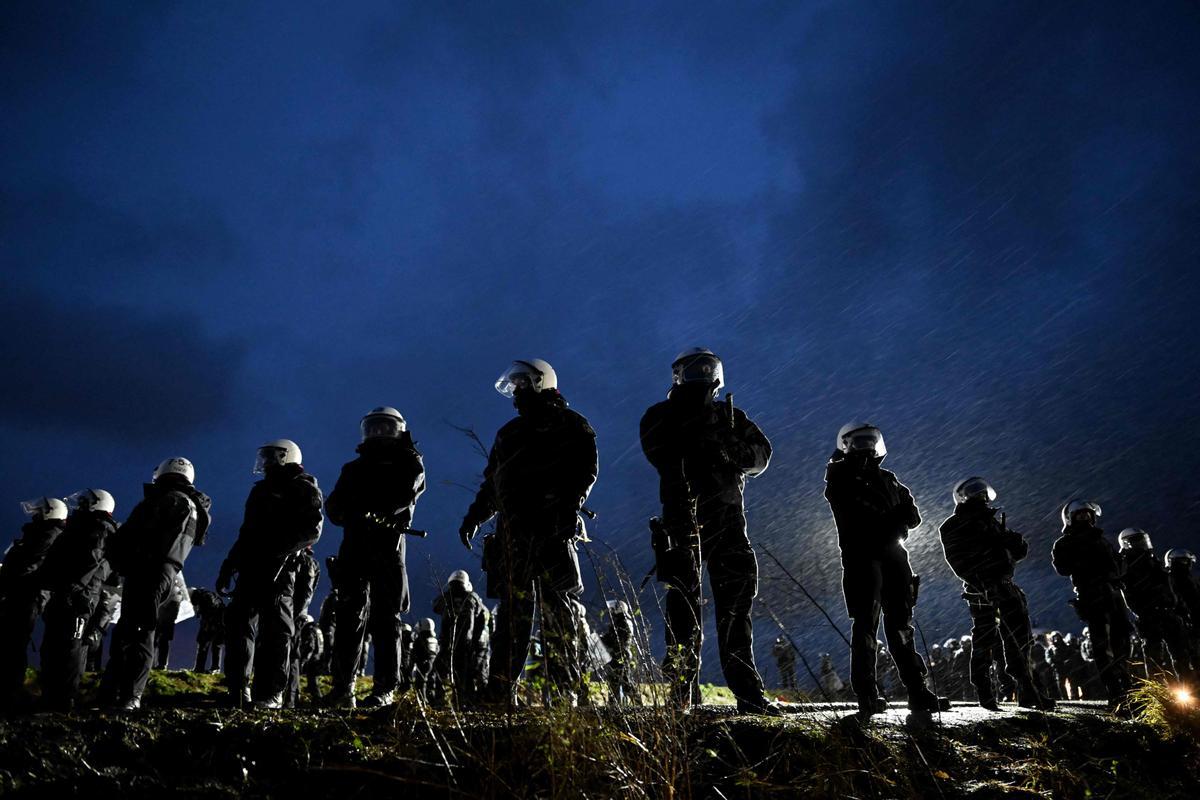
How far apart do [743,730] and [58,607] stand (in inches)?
259

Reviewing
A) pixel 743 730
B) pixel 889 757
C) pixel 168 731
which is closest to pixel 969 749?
pixel 889 757

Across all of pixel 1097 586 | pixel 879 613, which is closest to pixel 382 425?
pixel 879 613

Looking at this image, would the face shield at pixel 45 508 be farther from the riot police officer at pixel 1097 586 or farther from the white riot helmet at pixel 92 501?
the riot police officer at pixel 1097 586

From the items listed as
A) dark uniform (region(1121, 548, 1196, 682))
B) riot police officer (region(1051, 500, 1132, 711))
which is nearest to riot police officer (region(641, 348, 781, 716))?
riot police officer (region(1051, 500, 1132, 711))

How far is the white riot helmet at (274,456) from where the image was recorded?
6980mm

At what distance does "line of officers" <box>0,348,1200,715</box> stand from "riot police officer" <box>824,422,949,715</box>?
14mm

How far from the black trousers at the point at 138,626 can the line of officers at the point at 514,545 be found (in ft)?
0.04

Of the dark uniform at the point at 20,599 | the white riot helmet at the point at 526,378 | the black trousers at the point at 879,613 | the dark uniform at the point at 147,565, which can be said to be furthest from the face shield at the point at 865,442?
the dark uniform at the point at 20,599

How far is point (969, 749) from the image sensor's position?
4371mm

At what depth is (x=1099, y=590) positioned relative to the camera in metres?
8.87

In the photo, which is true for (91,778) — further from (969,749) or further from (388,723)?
(969,749)

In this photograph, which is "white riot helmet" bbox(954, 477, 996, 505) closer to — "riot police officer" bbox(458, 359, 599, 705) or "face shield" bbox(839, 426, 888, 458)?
A: "face shield" bbox(839, 426, 888, 458)

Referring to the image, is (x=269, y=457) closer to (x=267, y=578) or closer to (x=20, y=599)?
(x=267, y=578)

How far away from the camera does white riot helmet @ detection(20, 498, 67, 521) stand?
8508 mm
